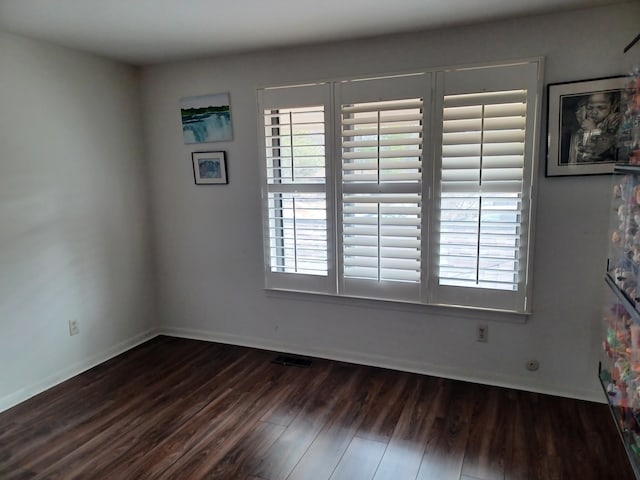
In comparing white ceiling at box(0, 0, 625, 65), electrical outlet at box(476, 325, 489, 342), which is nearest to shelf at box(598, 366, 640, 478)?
Answer: electrical outlet at box(476, 325, 489, 342)

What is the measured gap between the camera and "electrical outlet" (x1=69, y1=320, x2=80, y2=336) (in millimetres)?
3031

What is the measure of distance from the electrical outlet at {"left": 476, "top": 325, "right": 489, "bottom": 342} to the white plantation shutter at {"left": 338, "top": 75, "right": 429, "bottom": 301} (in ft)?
1.49

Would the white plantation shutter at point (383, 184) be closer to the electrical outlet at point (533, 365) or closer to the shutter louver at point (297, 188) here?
the shutter louver at point (297, 188)

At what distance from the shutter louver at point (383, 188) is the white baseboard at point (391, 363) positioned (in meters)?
0.62

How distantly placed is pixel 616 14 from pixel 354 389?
2.65 metres

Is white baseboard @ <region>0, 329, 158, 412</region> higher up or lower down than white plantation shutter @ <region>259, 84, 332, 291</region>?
lower down

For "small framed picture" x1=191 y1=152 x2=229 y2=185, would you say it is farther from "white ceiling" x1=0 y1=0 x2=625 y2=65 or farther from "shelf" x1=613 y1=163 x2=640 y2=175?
"shelf" x1=613 y1=163 x2=640 y2=175

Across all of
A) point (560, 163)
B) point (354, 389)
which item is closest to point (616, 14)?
point (560, 163)

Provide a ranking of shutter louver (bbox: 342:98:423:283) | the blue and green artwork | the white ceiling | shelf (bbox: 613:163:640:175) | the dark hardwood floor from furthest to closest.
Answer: the blue and green artwork → shutter louver (bbox: 342:98:423:283) → the white ceiling → the dark hardwood floor → shelf (bbox: 613:163:640:175)

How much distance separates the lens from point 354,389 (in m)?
2.77

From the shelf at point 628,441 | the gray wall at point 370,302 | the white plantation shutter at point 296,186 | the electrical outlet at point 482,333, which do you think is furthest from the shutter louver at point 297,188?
the shelf at point 628,441

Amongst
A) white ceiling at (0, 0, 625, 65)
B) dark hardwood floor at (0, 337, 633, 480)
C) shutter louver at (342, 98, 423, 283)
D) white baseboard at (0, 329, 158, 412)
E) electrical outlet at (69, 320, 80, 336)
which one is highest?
white ceiling at (0, 0, 625, 65)

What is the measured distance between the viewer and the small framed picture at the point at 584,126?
229cm

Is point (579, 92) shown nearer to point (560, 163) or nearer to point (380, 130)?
point (560, 163)
